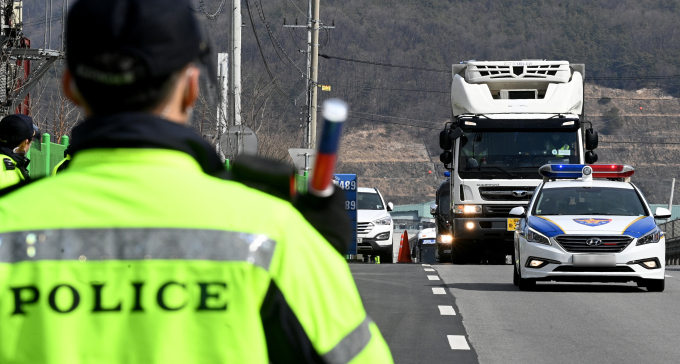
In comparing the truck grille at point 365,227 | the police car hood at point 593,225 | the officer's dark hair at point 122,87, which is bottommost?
the truck grille at point 365,227

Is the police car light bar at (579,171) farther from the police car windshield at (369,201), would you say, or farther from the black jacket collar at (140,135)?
the black jacket collar at (140,135)

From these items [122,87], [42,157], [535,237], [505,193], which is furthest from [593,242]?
[122,87]

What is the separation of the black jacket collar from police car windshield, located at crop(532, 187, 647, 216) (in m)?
13.3

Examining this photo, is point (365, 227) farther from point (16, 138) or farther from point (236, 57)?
point (16, 138)

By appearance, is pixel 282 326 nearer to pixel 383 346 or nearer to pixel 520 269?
pixel 383 346

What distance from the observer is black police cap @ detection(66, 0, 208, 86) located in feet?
5.58

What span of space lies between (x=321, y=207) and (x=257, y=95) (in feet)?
81.5

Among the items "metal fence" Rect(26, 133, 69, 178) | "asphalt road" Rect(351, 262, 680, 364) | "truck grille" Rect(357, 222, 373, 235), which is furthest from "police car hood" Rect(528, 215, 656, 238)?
"truck grille" Rect(357, 222, 373, 235)

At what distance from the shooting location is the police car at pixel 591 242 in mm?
13672

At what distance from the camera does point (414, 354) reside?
8.31 meters

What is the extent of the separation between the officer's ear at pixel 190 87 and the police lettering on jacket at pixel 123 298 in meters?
0.33

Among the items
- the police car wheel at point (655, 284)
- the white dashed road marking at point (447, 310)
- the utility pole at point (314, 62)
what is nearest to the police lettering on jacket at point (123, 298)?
the white dashed road marking at point (447, 310)

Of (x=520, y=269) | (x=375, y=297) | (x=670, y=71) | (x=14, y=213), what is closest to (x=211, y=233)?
(x=14, y=213)

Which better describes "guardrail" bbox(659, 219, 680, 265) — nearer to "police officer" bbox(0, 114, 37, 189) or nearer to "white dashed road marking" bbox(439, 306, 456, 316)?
"white dashed road marking" bbox(439, 306, 456, 316)
